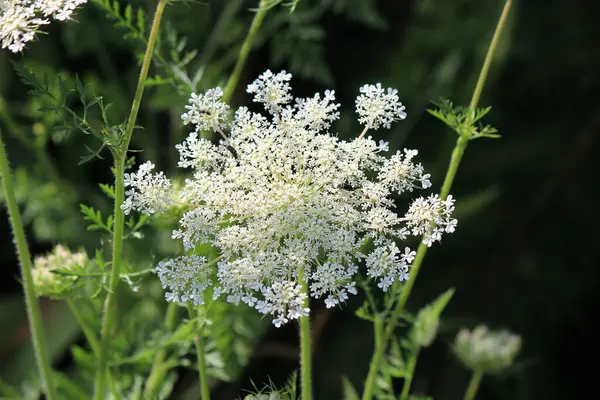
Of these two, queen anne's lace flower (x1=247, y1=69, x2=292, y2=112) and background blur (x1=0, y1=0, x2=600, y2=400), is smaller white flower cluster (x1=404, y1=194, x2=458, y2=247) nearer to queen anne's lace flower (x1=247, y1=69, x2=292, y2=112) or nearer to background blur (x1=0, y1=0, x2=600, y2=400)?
queen anne's lace flower (x1=247, y1=69, x2=292, y2=112)

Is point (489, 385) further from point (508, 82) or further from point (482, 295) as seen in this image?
point (508, 82)

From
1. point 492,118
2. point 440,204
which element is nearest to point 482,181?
point 492,118

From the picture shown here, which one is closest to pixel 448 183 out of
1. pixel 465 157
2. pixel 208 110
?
pixel 208 110

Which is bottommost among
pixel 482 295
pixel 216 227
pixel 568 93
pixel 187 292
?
pixel 187 292

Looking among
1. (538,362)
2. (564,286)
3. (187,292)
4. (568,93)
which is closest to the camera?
(187,292)

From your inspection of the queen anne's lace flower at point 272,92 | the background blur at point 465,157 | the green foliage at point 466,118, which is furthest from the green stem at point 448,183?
the background blur at point 465,157

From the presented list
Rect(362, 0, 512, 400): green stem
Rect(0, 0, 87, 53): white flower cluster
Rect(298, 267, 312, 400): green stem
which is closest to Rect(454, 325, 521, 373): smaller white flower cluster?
Rect(362, 0, 512, 400): green stem

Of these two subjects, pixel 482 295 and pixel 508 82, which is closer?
pixel 482 295
